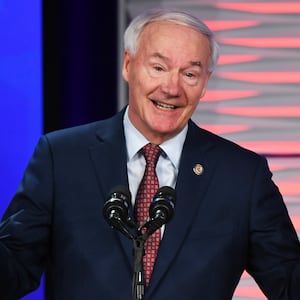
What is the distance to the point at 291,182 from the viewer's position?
392 centimetres

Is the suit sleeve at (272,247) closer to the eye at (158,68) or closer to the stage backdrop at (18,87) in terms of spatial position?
the eye at (158,68)

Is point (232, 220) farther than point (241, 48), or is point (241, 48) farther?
point (241, 48)

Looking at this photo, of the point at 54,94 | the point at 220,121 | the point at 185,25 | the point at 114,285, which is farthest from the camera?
the point at 220,121

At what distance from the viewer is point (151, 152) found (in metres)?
2.46

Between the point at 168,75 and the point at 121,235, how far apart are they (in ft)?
1.58

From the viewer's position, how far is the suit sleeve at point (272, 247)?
7.75ft

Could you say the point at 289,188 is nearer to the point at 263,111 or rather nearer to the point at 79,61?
the point at 263,111

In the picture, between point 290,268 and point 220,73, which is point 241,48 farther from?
point 290,268

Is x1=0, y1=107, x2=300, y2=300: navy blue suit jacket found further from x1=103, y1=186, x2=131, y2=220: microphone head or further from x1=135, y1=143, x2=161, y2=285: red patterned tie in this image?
x1=103, y1=186, x2=131, y2=220: microphone head

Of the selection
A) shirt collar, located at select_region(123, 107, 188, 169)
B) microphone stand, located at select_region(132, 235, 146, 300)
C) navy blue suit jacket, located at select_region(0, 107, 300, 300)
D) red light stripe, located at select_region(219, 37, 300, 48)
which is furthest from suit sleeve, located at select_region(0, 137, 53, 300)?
red light stripe, located at select_region(219, 37, 300, 48)

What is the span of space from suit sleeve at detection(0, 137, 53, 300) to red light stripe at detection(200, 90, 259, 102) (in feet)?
5.45

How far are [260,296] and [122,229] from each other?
2212 millimetres

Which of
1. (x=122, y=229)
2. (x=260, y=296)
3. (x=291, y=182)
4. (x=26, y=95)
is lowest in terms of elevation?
(x=260, y=296)

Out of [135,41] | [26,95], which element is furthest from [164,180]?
[26,95]
